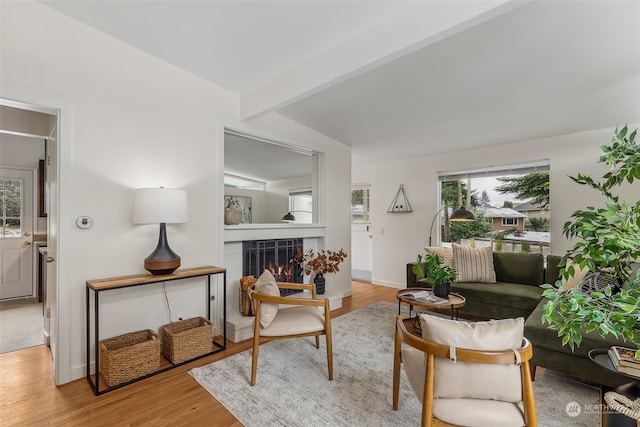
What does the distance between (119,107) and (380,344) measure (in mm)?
3076

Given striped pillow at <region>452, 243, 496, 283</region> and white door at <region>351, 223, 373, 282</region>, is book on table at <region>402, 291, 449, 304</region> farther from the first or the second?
white door at <region>351, 223, 373, 282</region>

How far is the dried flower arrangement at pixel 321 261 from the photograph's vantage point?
4.08m

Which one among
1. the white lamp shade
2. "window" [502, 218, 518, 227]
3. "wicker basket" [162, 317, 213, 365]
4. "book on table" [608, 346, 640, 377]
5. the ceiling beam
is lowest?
"wicker basket" [162, 317, 213, 365]

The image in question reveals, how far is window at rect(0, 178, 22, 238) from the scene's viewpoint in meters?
4.08

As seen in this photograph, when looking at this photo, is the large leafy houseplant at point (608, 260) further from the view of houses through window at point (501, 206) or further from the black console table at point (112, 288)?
the view of houses through window at point (501, 206)

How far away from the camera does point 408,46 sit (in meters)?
1.85

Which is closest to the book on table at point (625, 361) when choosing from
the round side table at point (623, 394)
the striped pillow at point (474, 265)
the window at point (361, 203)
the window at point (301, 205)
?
the round side table at point (623, 394)

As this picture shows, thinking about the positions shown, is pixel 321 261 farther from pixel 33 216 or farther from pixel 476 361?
pixel 33 216

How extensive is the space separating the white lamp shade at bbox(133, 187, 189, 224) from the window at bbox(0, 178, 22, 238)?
338 cm

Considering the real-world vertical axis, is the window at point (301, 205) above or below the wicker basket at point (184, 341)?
above

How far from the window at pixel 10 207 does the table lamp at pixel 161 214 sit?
338 cm

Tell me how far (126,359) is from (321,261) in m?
2.47

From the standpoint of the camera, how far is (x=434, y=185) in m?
4.99

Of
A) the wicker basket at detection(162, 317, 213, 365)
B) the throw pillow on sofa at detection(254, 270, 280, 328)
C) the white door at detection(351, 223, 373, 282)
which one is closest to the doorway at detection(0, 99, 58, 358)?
the wicker basket at detection(162, 317, 213, 365)
